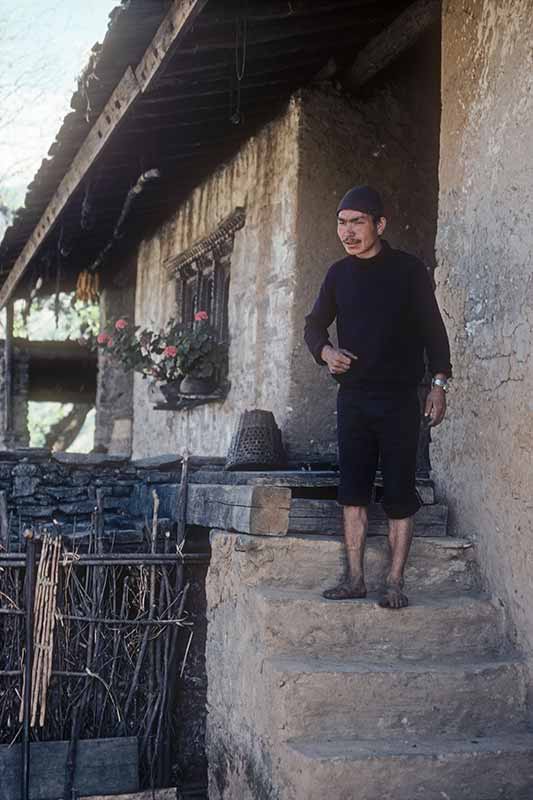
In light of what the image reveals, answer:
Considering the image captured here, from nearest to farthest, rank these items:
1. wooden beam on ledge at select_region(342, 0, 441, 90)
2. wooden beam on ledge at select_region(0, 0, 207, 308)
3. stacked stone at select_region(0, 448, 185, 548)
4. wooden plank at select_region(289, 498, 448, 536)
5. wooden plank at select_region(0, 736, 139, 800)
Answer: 1. wooden plank at select_region(289, 498, 448, 536)
2. wooden plank at select_region(0, 736, 139, 800)
3. wooden beam on ledge at select_region(0, 0, 207, 308)
4. wooden beam on ledge at select_region(342, 0, 441, 90)
5. stacked stone at select_region(0, 448, 185, 548)

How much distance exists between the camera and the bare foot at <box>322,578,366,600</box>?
3756 mm

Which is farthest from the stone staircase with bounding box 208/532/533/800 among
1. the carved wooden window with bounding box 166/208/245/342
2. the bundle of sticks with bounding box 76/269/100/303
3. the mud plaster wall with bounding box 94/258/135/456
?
the bundle of sticks with bounding box 76/269/100/303

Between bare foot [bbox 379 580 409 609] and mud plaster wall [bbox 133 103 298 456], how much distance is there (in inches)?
91.6

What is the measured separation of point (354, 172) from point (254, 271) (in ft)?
3.38

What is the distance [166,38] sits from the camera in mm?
5000

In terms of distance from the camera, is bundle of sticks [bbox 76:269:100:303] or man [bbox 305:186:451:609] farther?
bundle of sticks [bbox 76:269:100:303]

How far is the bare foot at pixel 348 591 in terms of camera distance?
12.3 feet

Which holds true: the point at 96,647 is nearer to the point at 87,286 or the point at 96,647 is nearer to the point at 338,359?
the point at 338,359

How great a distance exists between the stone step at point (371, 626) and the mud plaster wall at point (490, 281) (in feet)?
0.55

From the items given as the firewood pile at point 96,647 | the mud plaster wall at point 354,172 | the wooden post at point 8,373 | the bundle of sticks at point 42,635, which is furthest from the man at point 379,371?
the wooden post at point 8,373

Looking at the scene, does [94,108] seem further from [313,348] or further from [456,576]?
[456,576]

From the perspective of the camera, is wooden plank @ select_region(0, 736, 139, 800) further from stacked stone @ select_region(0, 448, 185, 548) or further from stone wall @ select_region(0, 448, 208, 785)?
stacked stone @ select_region(0, 448, 185, 548)

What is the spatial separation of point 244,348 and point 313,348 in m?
2.94

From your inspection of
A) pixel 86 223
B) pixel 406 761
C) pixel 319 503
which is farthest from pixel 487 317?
pixel 86 223
